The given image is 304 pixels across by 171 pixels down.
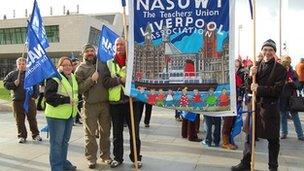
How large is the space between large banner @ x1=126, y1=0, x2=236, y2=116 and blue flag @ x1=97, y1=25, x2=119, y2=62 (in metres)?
1.08

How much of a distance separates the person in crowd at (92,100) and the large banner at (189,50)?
51.4 inches

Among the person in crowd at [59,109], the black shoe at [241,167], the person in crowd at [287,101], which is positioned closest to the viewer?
the person in crowd at [59,109]

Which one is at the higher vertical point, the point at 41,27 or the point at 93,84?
the point at 41,27

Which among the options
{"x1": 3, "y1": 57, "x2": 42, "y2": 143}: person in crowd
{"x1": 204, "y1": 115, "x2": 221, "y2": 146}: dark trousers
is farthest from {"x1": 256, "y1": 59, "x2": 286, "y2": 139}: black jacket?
{"x1": 3, "y1": 57, "x2": 42, "y2": 143}: person in crowd

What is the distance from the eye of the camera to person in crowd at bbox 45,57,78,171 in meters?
6.98

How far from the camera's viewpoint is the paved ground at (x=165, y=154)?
805cm

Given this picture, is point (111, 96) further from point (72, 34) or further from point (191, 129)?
point (72, 34)

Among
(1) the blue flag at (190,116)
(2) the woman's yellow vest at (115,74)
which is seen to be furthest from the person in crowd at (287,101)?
(2) the woman's yellow vest at (115,74)

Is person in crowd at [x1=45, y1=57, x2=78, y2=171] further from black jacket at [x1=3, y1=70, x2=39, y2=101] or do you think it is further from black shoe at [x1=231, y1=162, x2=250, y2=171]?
black jacket at [x1=3, y1=70, x2=39, y2=101]

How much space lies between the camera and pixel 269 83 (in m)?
7.16

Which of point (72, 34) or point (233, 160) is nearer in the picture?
point (233, 160)

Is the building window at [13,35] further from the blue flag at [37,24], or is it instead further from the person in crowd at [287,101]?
the blue flag at [37,24]

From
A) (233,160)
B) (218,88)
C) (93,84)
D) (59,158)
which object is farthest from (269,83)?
(59,158)

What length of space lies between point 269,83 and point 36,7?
4130mm
